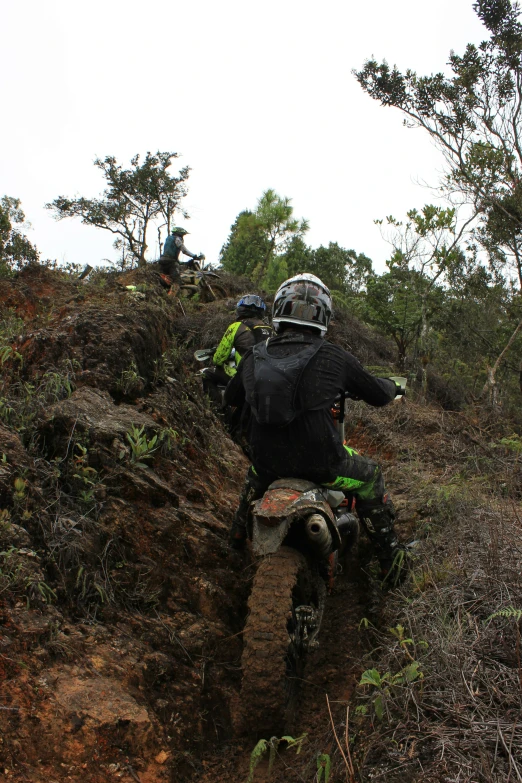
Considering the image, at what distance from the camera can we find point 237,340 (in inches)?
259

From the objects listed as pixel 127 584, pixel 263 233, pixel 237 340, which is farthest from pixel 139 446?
pixel 263 233

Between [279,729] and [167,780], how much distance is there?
0.53 meters

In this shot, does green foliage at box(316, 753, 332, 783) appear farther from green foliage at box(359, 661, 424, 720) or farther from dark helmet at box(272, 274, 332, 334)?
dark helmet at box(272, 274, 332, 334)

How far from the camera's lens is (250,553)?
4.00 meters

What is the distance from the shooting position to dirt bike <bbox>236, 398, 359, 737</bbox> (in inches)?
104

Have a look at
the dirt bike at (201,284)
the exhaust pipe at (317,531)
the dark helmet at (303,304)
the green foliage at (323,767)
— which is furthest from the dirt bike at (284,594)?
the dirt bike at (201,284)

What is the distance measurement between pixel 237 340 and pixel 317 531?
3.81 meters

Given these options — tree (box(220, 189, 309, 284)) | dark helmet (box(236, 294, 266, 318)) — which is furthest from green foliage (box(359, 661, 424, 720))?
tree (box(220, 189, 309, 284))

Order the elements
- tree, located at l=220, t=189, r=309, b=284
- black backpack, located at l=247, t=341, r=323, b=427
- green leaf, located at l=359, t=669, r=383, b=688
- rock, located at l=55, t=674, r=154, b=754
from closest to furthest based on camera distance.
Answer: rock, located at l=55, t=674, r=154, b=754
green leaf, located at l=359, t=669, r=383, b=688
black backpack, located at l=247, t=341, r=323, b=427
tree, located at l=220, t=189, r=309, b=284

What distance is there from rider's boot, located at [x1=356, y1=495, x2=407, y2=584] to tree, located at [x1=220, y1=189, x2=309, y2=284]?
78.3 feet

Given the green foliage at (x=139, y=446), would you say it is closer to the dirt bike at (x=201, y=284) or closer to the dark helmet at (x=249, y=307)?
the dark helmet at (x=249, y=307)

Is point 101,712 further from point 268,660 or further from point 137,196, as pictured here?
point 137,196

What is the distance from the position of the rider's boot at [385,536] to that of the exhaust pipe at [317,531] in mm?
783

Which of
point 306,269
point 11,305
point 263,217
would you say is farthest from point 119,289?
point 306,269
